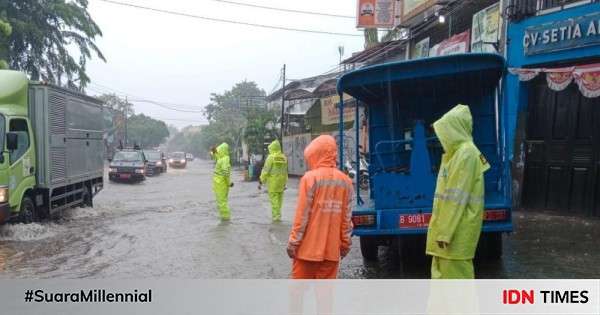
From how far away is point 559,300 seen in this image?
4.66m

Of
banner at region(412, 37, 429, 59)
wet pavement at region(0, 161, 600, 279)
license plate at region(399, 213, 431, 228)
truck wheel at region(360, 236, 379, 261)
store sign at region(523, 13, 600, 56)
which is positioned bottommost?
wet pavement at region(0, 161, 600, 279)

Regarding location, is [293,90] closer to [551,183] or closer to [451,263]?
[551,183]

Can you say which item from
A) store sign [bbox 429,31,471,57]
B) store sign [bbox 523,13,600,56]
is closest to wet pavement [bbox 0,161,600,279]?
store sign [bbox 523,13,600,56]

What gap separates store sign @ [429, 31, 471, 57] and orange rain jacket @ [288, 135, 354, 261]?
973 cm

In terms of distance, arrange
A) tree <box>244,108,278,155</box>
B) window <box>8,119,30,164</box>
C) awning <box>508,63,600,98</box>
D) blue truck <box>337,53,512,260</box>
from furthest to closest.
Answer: tree <box>244,108,278,155</box>, awning <box>508,63,600,98</box>, window <box>8,119,30,164</box>, blue truck <box>337,53,512,260</box>

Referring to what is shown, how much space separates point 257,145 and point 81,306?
24.6 meters

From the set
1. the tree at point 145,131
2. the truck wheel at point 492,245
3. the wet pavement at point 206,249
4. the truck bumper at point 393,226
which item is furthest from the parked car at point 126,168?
the tree at point 145,131

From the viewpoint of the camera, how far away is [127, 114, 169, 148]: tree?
48.3 m

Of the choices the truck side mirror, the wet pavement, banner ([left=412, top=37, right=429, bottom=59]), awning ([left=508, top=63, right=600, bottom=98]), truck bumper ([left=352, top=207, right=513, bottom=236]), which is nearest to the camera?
truck bumper ([left=352, top=207, right=513, bottom=236])

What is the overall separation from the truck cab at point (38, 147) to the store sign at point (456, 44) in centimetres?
838

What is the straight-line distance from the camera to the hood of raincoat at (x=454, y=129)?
4.12 meters

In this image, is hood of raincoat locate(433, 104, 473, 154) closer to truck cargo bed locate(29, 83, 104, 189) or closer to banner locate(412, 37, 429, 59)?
truck cargo bed locate(29, 83, 104, 189)

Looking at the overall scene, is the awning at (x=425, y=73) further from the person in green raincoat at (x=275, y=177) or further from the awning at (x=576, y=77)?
the person in green raincoat at (x=275, y=177)

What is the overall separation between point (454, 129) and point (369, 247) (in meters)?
3.46
